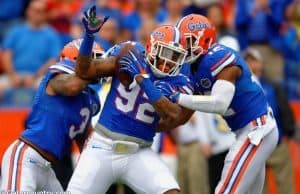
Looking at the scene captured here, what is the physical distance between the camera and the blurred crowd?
10.6 metres

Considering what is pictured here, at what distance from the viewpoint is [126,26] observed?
36.4ft

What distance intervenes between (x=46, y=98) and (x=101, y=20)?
814mm

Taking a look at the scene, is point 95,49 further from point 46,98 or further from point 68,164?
point 68,164

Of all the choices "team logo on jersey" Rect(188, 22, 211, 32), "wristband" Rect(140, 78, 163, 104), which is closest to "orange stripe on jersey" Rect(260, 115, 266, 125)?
"team logo on jersey" Rect(188, 22, 211, 32)

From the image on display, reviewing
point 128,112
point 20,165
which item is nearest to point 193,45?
point 128,112

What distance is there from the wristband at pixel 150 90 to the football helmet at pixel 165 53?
181mm

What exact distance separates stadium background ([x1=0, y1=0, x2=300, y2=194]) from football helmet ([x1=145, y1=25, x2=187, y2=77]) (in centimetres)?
303

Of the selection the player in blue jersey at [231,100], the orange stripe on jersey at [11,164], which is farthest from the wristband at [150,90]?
the orange stripe on jersey at [11,164]

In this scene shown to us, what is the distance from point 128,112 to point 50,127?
0.63m

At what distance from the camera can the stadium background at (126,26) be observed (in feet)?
33.8

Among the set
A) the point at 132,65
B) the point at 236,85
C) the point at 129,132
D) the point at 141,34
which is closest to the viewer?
the point at 132,65

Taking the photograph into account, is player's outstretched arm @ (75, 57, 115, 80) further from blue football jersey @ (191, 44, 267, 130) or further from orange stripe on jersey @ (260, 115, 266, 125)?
orange stripe on jersey @ (260, 115, 266, 125)

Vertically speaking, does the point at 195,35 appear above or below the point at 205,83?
above

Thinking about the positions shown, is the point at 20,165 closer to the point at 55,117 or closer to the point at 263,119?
the point at 55,117
